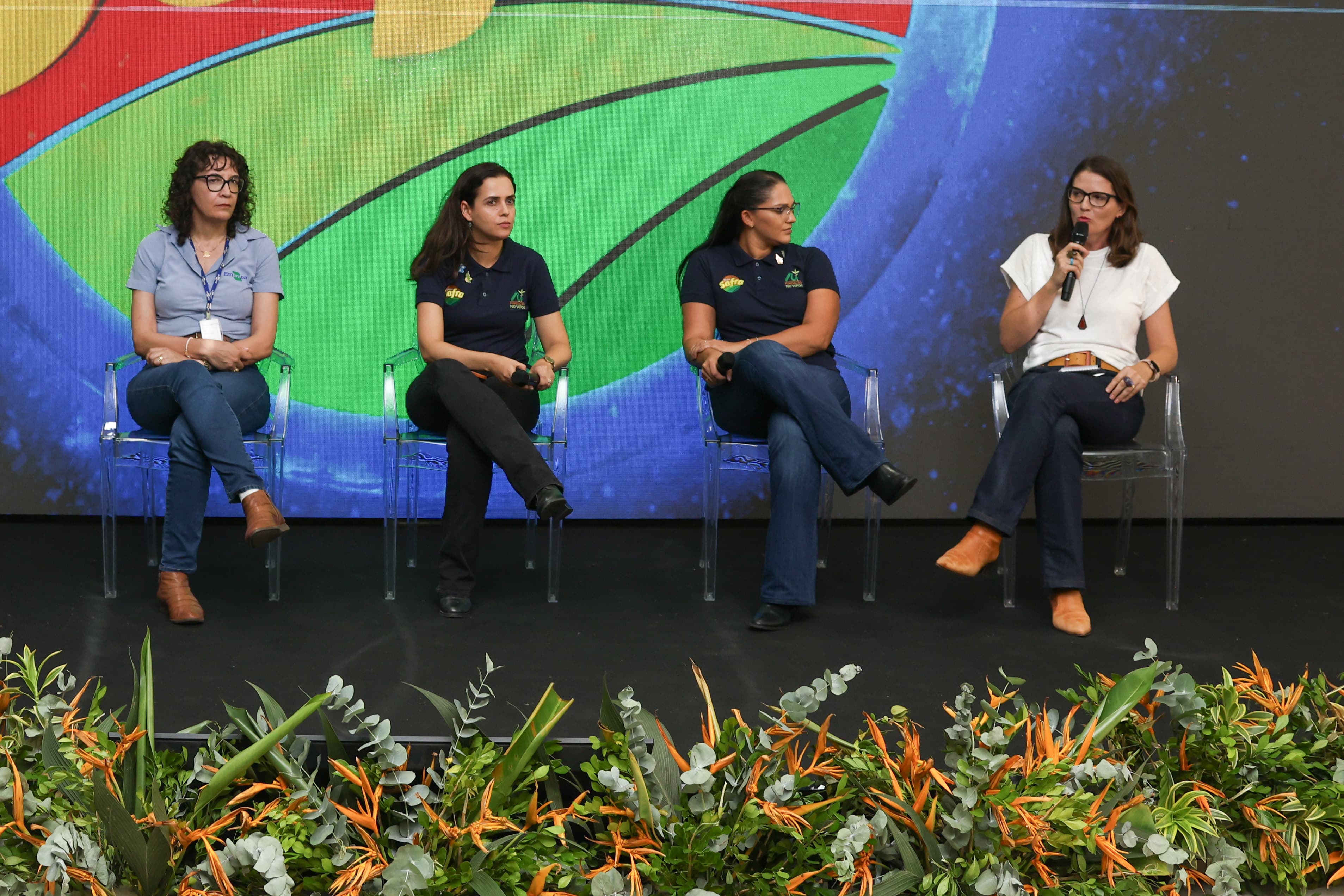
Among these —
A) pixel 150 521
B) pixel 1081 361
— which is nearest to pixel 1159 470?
pixel 1081 361

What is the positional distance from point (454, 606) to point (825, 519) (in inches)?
47.5

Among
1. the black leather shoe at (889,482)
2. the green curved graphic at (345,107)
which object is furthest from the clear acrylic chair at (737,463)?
the green curved graphic at (345,107)

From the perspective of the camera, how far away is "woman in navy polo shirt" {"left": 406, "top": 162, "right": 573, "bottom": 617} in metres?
2.89

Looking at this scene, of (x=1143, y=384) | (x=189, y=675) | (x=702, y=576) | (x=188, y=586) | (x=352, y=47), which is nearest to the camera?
(x=189, y=675)

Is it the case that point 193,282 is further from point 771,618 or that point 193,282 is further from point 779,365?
point 771,618

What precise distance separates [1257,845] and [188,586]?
2431mm

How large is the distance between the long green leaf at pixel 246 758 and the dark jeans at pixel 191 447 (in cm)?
180

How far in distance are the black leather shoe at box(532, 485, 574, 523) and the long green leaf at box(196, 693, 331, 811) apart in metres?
1.56

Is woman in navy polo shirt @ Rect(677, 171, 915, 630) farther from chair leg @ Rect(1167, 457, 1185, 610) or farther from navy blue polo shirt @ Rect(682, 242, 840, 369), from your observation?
chair leg @ Rect(1167, 457, 1185, 610)

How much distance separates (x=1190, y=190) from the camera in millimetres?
4031

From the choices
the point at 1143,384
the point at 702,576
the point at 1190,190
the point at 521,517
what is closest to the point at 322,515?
the point at 521,517

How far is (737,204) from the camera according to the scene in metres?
3.36

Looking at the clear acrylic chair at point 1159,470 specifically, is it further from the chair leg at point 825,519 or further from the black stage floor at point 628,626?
the chair leg at point 825,519

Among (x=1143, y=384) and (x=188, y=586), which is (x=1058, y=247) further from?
(x=188, y=586)
